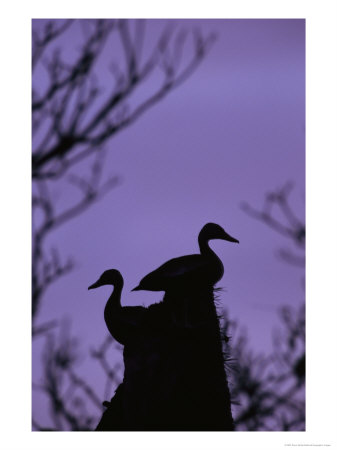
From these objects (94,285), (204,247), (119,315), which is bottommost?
(119,315)

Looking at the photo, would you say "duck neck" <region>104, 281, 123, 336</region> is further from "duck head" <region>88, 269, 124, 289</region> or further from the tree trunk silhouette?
the tree trunk silhouette

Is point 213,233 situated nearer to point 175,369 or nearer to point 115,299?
point 115,299

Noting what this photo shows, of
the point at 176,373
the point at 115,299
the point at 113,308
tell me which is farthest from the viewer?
the point at 115,299

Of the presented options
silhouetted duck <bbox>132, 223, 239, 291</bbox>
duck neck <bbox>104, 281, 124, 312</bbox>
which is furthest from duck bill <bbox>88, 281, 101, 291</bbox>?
silhouetted duck <bbox>132, 223, 239, 291</bbox>

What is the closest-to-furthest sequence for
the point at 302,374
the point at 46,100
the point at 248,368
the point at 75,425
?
1. the point at 46,100
2. the point at 302,374
3. the point at 75,425
4. the point at 248,368

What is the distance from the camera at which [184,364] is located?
16.0 feet

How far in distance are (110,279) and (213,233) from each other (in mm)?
733

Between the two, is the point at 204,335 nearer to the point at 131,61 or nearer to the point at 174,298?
the point at 174,298

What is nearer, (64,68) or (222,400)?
(64,68)

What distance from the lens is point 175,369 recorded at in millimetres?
4871

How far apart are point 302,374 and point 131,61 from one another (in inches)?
140

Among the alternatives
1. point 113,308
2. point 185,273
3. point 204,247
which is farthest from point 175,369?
point 204,247
